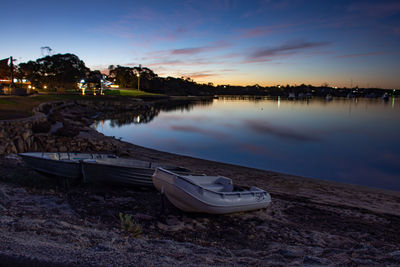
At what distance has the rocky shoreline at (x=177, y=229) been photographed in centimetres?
482

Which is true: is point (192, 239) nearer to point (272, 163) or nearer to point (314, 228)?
point (314, 228)

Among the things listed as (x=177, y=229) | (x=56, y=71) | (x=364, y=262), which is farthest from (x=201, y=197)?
(x=56, y=71)

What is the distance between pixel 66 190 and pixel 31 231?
14.3 ft

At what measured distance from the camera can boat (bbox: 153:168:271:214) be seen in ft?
26.0

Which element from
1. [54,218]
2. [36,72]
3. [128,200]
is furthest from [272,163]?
[36,72]

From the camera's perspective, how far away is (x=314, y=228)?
8.20 meters

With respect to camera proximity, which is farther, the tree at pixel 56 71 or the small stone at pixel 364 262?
the tree at pixel 56 71

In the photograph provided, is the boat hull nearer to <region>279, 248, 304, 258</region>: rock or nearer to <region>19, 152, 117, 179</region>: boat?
<region>19, 152, 117, 179</region>: boat

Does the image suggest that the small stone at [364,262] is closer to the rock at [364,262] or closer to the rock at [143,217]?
the rock at [364,262]

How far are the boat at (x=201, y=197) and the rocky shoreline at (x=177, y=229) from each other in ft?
1.18

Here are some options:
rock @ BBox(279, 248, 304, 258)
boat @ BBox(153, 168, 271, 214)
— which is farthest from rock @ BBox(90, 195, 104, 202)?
rock @ BBox(279, 248, 304, 258)

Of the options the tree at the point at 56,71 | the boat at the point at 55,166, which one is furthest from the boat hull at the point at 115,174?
the tree at the point at 56,71

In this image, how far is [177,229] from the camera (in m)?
7.36

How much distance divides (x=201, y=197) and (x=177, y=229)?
1.09 meters
